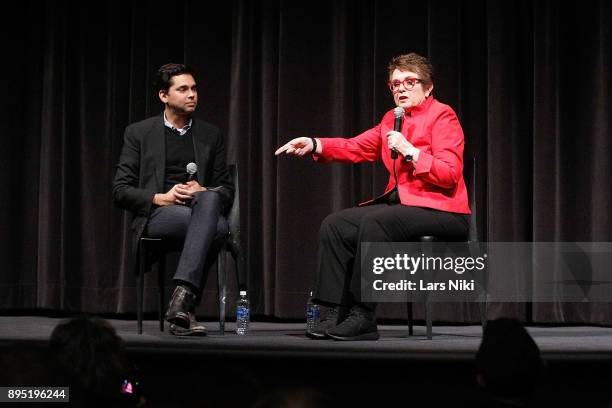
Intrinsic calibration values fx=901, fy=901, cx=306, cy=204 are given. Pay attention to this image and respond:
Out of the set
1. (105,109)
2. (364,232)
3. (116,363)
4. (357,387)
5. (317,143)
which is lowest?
(357,387)

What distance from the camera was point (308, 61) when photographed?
170 inches

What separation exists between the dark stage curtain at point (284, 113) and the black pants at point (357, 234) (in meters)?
0.89

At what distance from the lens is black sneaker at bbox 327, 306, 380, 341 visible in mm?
2953

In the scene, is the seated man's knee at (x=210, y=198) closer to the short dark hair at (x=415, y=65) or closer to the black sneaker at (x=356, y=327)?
the black sneaker at (x=356, y=327)

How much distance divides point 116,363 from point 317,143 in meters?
2.06

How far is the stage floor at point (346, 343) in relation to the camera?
2.40 meters

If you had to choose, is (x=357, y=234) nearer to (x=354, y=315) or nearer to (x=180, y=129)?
(x=354, y=315)

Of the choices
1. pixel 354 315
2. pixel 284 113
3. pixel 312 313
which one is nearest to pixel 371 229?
pixel 354 315

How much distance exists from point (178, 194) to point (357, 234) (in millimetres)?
684

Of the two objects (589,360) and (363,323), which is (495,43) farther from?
(589,360)

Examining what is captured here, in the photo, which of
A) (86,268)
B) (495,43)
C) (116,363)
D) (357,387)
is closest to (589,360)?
(357,387)

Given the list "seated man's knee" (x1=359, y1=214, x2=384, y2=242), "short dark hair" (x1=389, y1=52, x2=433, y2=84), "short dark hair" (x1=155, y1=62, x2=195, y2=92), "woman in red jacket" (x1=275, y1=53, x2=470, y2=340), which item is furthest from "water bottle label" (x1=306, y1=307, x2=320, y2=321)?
"short dark hair" (x1=155, y1=62, x2=195, y2=92)

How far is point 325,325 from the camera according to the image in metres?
3.08

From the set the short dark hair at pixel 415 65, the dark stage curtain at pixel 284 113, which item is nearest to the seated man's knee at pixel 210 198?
the short dark hair at pixel 415 65
